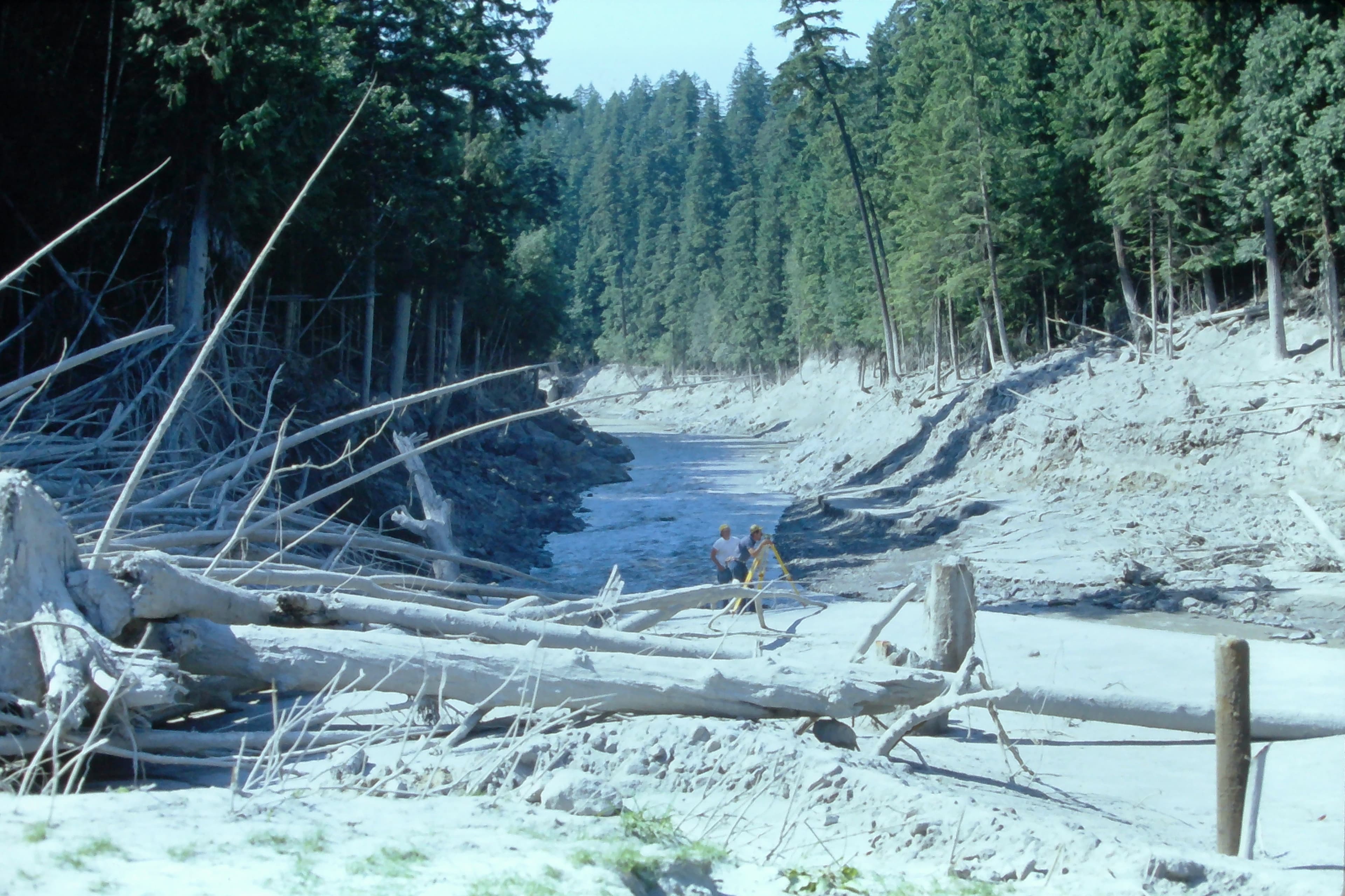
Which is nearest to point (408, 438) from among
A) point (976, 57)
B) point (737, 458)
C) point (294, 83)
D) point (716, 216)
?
point (294, 83)

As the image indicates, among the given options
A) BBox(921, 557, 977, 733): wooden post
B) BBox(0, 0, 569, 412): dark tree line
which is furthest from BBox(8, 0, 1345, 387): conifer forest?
BBox(921, 557, 977, 733): wooden post

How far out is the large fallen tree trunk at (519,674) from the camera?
17.9ft

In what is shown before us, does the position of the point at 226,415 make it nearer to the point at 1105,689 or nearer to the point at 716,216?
the point at 1105,689

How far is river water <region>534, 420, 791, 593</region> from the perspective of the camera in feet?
69.6

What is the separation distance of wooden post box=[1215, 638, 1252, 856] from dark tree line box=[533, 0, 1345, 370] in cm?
275

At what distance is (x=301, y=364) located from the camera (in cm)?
1758

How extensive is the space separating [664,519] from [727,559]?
1439 cm

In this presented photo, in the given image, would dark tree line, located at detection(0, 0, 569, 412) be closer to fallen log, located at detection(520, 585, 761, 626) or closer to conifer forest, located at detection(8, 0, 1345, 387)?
conifer forest, located at detection(8, 0, 1345, 387)

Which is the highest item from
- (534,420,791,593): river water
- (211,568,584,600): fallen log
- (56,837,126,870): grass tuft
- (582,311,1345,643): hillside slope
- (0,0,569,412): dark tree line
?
(0,0,569,412): dark tree line

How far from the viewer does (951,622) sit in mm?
7348

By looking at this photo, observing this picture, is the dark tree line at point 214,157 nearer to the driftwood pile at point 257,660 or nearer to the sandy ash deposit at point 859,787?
the driftwood pile at point 257,660

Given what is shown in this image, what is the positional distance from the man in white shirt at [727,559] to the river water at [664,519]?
1046 millimetres

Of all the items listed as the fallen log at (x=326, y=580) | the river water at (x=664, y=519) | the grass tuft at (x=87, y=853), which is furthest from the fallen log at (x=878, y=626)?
the river water at (x=664, y=519)

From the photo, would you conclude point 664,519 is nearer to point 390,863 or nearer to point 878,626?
point 878,626
